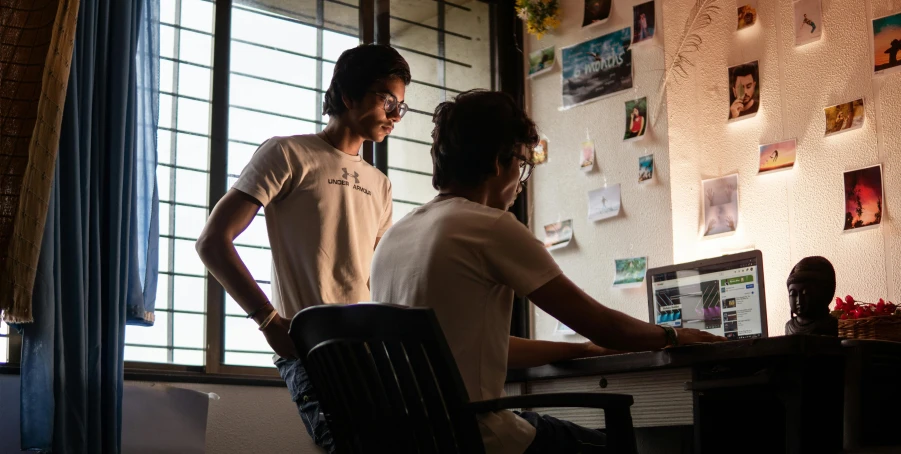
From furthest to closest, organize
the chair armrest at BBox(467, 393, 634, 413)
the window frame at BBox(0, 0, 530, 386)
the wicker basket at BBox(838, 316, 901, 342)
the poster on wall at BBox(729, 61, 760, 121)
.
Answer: the poster on wall at BBox(729, 61, 760, 121) < the window frame at BBox(0, 0, 530, 386) < the wicker basket at BBox(838, 316, 901, 342) < the chair armrest at BBox(467, 393, 634, 413)

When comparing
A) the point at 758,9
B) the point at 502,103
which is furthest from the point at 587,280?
the point at 502,103

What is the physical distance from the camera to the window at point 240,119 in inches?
132

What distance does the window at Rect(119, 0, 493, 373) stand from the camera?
3348mm

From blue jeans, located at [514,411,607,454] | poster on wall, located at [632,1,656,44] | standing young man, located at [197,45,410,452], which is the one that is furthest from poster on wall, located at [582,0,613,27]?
blue jeans, located at [514,411,607,454]

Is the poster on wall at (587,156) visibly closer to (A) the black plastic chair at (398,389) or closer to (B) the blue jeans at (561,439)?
(B) the blue jeans at (561,439)

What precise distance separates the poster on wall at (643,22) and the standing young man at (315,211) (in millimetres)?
1524

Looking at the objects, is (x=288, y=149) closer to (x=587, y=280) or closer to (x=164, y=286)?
(x=164, y=286)

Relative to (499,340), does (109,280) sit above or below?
above

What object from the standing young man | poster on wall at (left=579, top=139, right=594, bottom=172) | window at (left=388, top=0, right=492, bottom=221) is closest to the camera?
the standing young man

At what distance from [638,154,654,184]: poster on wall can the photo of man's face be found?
0.38 metres

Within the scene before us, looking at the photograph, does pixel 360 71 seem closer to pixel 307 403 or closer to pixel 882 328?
pixel 307 403

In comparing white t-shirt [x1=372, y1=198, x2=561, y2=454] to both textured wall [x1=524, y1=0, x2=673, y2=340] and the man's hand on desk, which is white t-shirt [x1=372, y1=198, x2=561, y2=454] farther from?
textured wall [x1=524, y1=0, x2=673, y2=340]

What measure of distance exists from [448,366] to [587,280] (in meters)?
2.66

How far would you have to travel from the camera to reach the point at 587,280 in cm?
388
